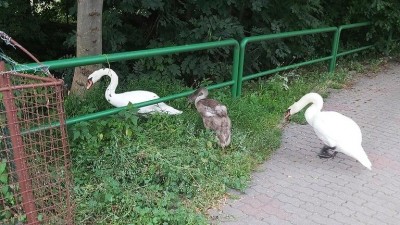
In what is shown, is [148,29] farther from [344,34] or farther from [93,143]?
[344,34]

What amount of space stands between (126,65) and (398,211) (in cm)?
513

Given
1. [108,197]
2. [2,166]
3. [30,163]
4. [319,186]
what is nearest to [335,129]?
[319,186]

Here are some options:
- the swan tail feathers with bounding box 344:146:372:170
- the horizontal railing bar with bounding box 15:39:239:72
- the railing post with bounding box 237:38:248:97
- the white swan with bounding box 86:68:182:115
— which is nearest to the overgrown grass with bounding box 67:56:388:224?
the white swan with bounding box 86:68:182:115

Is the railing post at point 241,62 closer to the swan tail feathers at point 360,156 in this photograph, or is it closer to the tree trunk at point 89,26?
the tree trunk at point 89,26

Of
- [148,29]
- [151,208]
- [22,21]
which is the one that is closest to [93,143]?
[151,208]

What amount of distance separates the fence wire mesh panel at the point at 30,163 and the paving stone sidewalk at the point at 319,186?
128cm

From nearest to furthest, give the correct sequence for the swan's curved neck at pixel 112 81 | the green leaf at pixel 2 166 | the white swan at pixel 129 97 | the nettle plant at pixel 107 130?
the green leaf at pixel 2 166, the nettle plant at pixel 107 130, the white swan at pixel 129 97, the swan's curved neck at pixel 112 81

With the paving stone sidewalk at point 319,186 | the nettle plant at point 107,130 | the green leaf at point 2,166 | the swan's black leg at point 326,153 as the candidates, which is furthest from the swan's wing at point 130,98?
the green leaf at point 2,166

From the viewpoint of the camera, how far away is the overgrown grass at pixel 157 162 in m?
3.63

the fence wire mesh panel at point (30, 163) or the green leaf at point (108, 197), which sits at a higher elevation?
the fence wire mesh panel at point (30, 163)

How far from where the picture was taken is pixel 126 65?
7.91 meters

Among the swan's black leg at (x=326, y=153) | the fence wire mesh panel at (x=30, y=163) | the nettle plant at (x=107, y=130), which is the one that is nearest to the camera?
the fence wire mesh panel at (x=30, y=163)

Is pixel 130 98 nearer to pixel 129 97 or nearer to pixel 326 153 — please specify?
pixel 129 97

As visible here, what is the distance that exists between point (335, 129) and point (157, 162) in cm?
191
